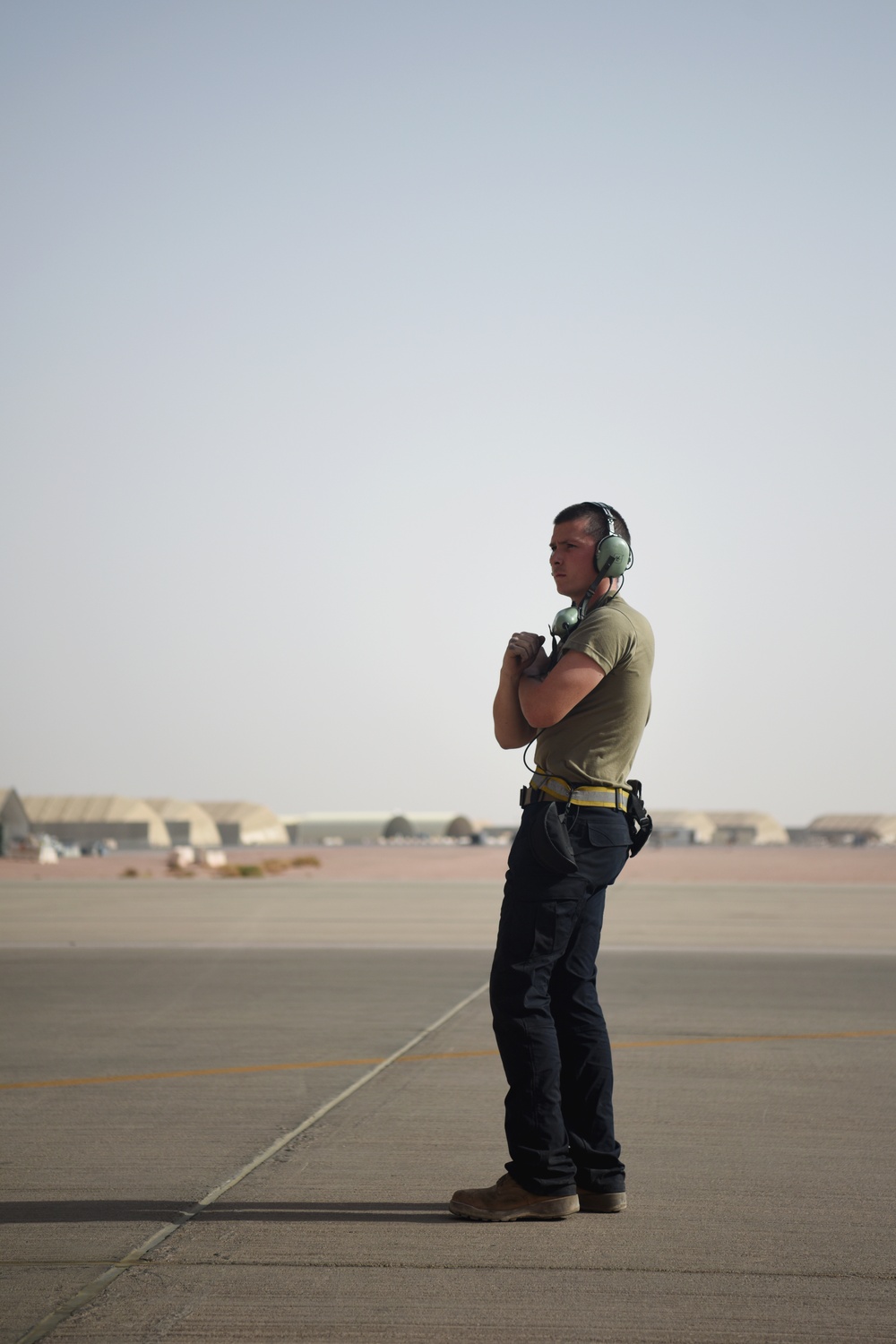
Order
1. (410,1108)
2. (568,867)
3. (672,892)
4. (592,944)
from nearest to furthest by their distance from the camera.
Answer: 1. (568,867)
2. (592,944)
3. (410,1108)
4. (672,892)

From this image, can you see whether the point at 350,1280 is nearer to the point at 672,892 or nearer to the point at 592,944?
the point at 592,944

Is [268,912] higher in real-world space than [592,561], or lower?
lower

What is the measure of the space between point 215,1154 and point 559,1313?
7.00 ft

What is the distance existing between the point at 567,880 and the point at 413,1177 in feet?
4.40

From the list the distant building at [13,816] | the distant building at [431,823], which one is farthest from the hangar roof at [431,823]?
the distant building at [13,816]

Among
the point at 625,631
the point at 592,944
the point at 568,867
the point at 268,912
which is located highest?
the point at 625,631

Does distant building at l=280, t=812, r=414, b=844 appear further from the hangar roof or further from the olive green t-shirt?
the olive green t-shirt

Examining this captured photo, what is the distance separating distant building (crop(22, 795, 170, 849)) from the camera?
142 meters

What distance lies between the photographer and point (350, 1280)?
338 cm

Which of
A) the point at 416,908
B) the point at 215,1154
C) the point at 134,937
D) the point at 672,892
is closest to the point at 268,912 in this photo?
the point at 416,908

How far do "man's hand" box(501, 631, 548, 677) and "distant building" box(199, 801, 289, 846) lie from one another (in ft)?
589

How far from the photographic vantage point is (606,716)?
165 inches

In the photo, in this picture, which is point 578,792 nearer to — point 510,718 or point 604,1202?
point 510,718

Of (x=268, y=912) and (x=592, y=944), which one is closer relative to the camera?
(x=592, y=944)
